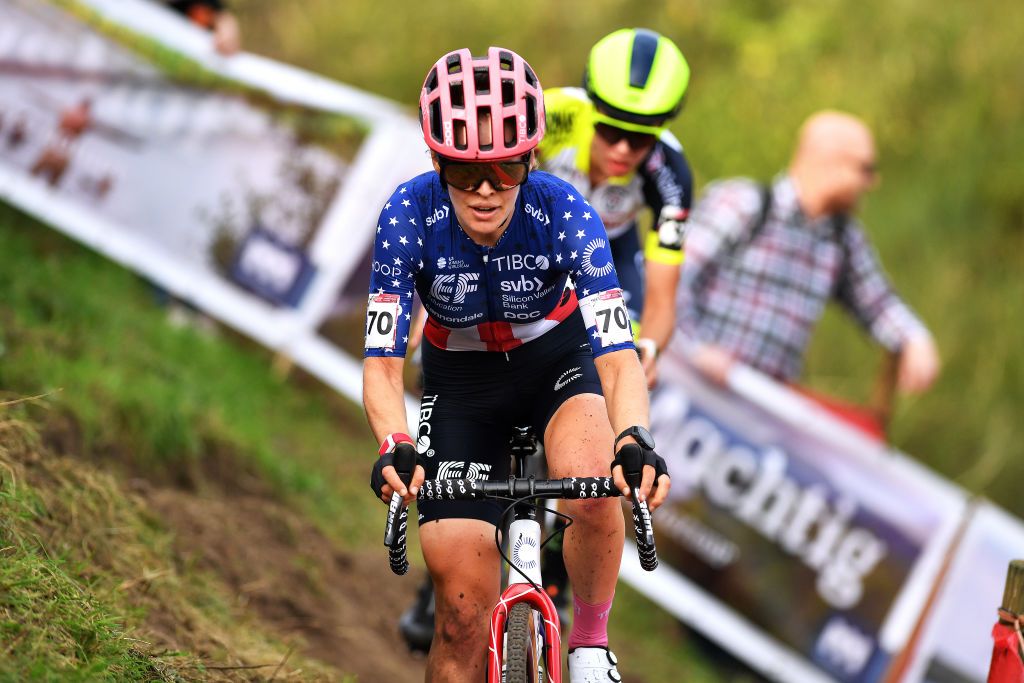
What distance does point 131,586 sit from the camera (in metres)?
5.68

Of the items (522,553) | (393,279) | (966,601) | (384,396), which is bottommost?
(966,601)

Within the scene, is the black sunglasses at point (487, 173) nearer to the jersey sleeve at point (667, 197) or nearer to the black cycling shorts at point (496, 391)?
the black cycling shorts at point (496, 391)

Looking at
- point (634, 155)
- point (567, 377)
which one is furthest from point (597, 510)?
point (634, 155)

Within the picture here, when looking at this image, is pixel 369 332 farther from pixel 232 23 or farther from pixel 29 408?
pixel 232 23

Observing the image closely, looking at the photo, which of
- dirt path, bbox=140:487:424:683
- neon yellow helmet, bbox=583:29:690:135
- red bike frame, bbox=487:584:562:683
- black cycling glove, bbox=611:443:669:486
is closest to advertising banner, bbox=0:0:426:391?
dirt path, bbox=140:487:424:683

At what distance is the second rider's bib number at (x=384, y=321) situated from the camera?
4.53 m

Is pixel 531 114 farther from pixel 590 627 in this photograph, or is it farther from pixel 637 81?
pixel 590 627

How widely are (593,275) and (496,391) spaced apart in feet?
2.33

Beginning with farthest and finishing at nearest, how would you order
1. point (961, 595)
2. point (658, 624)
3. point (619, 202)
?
point (658, 624) < point (961, 595) < point (619, 202)

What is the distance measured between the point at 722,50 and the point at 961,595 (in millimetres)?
10112

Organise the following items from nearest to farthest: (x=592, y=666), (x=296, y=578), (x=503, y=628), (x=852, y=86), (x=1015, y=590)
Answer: (x=503, y=628) → (x=1015, y=590) → (x=592, y=666) → (x=296, y=578) → (x=852, y=86)

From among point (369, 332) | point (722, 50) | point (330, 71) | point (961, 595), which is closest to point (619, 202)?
point (369, 332)

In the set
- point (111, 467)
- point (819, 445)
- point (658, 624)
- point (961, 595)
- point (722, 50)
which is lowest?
point (658, 624)

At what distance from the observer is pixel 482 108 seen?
4.46 m
